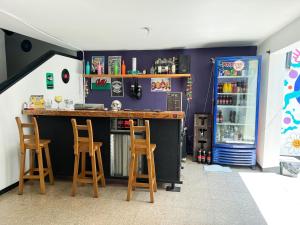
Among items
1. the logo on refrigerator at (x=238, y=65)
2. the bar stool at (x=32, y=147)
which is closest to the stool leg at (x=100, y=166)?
the bar stool at (x=32, y=147)

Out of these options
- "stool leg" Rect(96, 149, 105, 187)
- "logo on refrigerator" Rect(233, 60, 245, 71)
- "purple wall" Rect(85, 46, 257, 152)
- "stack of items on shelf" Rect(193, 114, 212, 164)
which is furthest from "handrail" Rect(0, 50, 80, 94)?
"logo on refrigerator" Rect(233, 60, 245, 71)

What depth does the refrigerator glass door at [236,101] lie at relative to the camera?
398 centimetres

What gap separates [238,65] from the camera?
12.9ft

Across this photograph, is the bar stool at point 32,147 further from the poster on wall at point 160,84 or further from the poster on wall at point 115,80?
the poster on wall at point 160,84

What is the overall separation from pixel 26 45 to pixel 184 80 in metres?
3.55

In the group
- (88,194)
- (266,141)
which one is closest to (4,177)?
(88,194)

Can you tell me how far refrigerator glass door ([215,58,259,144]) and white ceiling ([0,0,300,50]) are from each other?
51 centimetres

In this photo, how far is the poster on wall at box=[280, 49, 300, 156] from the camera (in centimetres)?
428

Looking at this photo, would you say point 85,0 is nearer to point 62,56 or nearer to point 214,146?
point 62,56

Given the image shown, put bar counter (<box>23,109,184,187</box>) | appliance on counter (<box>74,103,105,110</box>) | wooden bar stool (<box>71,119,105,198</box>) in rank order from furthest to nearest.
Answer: appliance on counter (<box>74,103,105,110</box>)
bar counter (<box>23,109,184,187</box>)
wooden bar stool (<box>71,119,105,198</box>)

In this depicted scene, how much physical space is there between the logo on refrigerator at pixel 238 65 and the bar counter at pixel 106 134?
6.20ft

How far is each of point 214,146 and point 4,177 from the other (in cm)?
344

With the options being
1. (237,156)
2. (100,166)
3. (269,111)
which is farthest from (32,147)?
(269,111)

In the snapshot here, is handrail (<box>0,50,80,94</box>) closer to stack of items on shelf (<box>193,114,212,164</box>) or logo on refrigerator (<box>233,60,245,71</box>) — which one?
stack of items on shelf (<box>193,114,212,164</box>)
